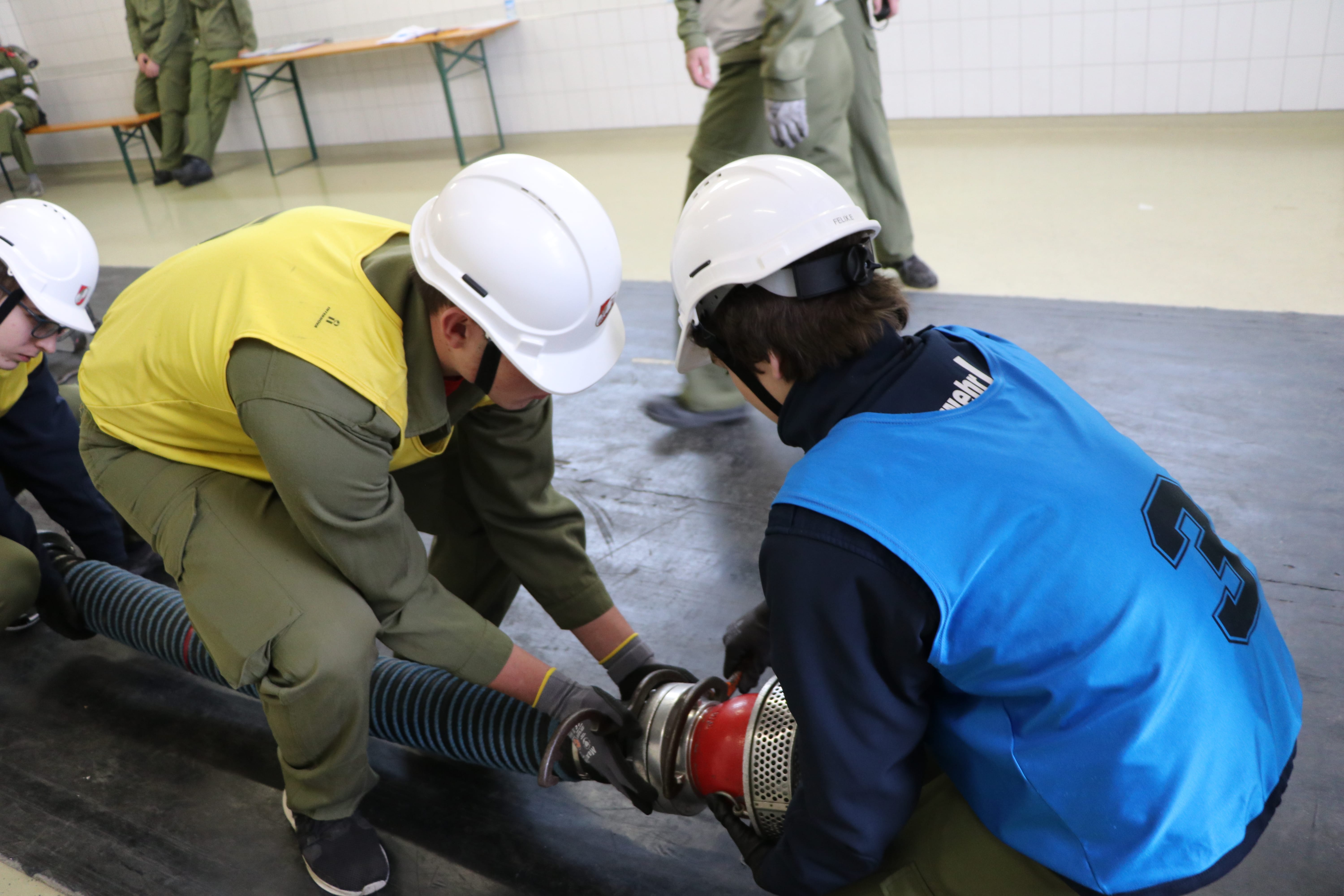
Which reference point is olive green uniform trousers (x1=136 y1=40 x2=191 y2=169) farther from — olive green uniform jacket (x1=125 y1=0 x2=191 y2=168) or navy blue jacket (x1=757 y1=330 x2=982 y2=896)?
navy blue jacket (x1=757 y1=330 x2=982 y2=896)

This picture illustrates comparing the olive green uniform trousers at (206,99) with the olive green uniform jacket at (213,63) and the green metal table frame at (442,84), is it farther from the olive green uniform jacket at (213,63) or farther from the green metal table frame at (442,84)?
the green metal table frame at (442,84)

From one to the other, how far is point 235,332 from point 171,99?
806 centimetres

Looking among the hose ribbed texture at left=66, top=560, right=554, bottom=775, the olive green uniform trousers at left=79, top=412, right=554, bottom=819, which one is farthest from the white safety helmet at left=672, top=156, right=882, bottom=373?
the hose ribbed texture at left=66, top=560, right=554, bottom=775

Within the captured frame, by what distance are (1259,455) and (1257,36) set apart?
12.2ft

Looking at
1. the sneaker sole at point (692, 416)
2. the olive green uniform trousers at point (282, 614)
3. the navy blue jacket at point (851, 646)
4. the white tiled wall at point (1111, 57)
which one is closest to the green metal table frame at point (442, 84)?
the white tiled wall at point (1111, 57)

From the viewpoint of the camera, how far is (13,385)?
2.29 metres

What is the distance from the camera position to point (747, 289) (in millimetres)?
1212

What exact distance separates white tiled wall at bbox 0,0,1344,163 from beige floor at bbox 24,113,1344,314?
0.15 metres

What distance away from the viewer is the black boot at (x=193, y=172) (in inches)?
312

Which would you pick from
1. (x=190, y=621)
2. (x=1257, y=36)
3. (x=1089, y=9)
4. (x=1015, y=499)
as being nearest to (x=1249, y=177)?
(x=1257, y=36)

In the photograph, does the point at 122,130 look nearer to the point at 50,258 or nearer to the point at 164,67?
the point at 164,67

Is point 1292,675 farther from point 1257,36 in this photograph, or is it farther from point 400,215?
point 400,215

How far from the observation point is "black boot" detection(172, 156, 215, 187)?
7.93 metres

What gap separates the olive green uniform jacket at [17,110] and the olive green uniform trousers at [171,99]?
96cm
